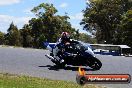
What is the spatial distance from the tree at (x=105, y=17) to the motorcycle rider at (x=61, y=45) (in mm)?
83306

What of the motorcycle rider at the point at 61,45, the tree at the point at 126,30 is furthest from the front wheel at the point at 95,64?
the tree at the point at 126,30

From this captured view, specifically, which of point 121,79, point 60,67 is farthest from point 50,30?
point 121,79

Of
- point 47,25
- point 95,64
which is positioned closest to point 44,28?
point 47,25

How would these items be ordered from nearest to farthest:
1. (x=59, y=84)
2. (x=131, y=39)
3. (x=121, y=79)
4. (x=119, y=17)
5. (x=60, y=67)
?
(x=121, y=79) → (x=59, y=84) → (x=60, y=67) → (x=131, y=39) → (x=119, y=17)

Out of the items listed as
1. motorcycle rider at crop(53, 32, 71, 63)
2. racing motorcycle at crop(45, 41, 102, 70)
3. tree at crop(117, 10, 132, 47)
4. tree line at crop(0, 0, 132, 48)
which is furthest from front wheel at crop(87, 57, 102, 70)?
tree line at crop(0, 0, 132, 48)

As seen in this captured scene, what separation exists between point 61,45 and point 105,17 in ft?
289

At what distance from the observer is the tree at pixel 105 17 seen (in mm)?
105750

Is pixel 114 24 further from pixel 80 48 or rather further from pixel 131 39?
pixel 80 48

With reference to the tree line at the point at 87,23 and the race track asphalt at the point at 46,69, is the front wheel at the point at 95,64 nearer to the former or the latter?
the race track asphalt at the point at 46,69

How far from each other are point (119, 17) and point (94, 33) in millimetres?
12243

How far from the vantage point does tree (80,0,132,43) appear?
10575cm

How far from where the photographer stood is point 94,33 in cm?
11506

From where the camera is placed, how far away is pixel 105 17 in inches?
4195

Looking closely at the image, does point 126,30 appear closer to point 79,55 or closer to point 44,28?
point 44,28
